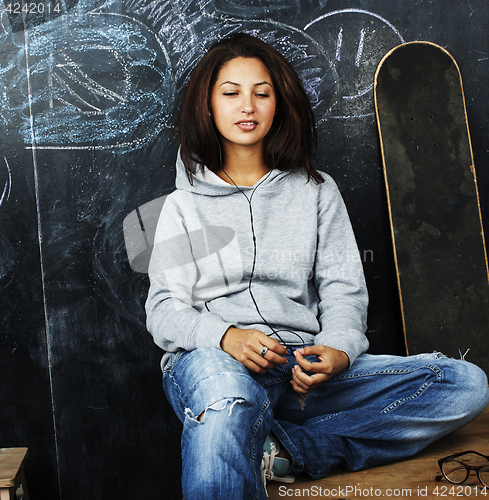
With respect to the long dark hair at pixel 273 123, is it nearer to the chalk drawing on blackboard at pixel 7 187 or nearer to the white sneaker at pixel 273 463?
the chalk drawing on blackboard at pixel 7 187

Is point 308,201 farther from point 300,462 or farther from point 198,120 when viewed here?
point 300,462

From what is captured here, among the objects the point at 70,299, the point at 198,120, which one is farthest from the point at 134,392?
the point at 198,120

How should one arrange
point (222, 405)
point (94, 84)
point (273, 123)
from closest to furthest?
point (222, 405) < point (273, 123) < point (94, 84)

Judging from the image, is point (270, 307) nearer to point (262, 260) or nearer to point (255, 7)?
point (262, 260)

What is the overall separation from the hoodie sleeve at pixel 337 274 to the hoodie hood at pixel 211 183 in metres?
0.15

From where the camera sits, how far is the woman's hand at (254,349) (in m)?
1.05

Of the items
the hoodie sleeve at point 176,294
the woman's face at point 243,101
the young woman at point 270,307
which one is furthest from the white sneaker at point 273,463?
the woman's face at point 243,101

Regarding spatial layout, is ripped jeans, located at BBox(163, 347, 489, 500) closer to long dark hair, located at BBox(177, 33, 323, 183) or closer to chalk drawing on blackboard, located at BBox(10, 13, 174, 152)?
long dark hair, located at BBox(177, 33, 323, 183)

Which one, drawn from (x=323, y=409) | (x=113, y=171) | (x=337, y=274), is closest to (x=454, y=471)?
(x=323, y=409)

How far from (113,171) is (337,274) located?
82 cm

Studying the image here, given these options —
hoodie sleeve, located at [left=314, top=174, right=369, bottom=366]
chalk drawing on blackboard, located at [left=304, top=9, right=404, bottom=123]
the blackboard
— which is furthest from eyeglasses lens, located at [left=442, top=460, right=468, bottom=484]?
chalk drawing on blackboard, located at [left=304, top=9, right=404, bottom=123]

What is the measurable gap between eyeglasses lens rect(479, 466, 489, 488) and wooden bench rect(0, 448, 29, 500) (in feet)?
3.97

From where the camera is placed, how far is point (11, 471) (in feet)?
4.51

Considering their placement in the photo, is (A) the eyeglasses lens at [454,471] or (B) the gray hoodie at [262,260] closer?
(A) the eyeglasses lens at [454,471]
